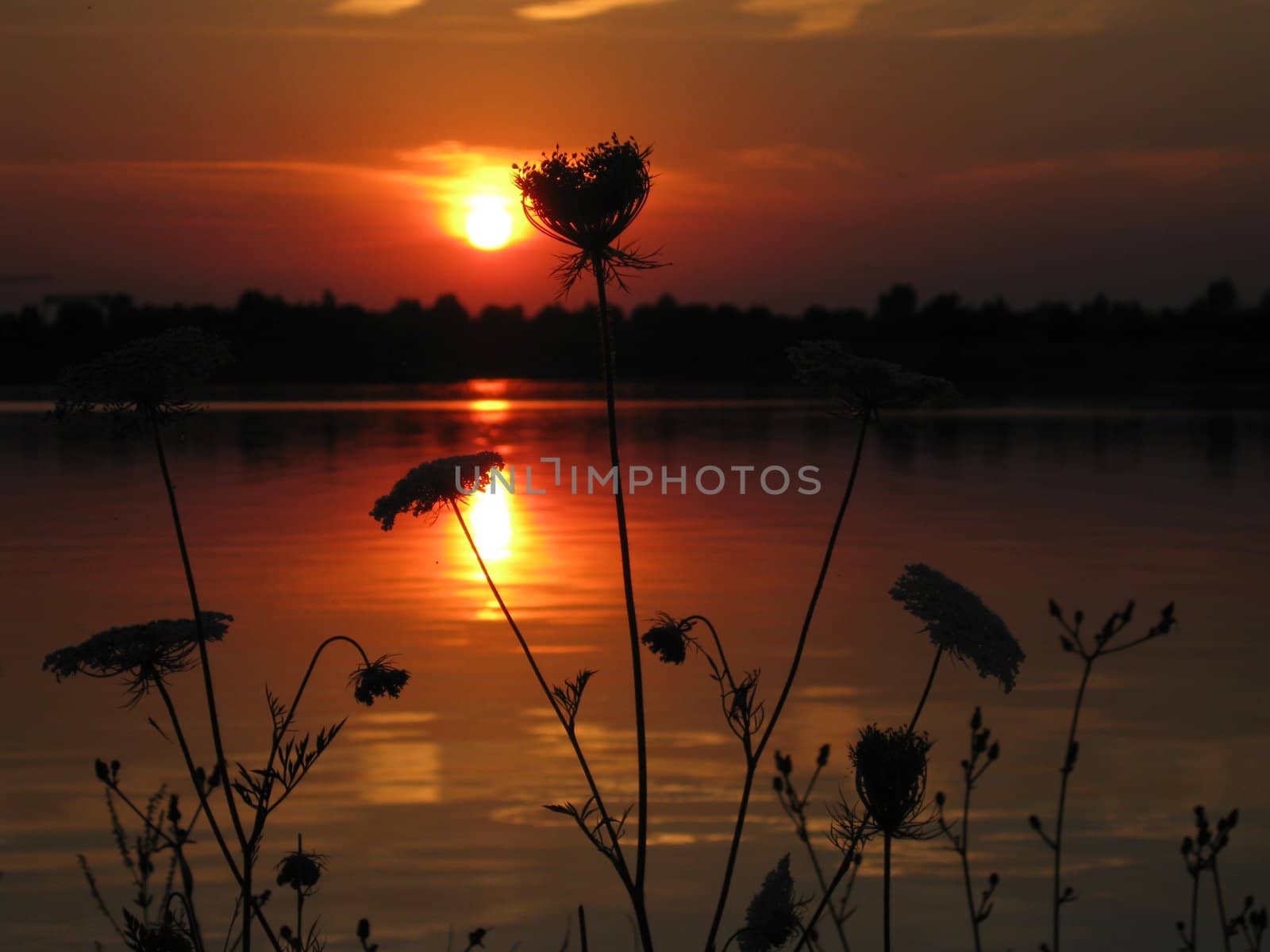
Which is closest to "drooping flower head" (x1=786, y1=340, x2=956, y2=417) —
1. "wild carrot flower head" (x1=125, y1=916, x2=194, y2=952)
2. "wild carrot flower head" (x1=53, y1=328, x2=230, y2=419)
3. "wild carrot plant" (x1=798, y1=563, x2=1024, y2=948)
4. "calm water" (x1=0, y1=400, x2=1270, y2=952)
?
"wild carrot plant" (x1=798, y1=563, x2=1024, y2=948)

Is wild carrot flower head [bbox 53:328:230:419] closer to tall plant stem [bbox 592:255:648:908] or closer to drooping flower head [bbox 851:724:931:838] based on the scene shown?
tall plant stem [bbox 592:255:648:908]

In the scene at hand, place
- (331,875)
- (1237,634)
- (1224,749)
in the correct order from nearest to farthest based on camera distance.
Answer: (331,875)
(1224,749)
(1237,634)

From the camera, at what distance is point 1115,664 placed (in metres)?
11.4

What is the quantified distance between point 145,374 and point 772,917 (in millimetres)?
1773

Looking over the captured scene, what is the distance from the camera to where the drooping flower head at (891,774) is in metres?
3.13

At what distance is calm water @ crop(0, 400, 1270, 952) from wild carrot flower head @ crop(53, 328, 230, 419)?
168 millimetres

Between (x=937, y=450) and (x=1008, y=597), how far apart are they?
24211 millimetres

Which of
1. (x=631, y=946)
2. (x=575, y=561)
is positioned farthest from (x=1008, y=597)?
(x=631, y=946)

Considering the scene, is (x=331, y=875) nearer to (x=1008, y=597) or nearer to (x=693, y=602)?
(x=693, y=602)

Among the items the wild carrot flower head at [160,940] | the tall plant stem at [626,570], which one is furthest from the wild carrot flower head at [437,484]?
the wild carrot flower head at [160,940]

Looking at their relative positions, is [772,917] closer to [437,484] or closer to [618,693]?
[437,484]

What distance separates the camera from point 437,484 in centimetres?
359

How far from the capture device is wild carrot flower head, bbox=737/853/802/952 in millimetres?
3041

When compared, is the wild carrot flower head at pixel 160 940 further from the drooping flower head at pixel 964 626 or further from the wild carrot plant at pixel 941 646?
the drooping flower head at pixel 964 626
